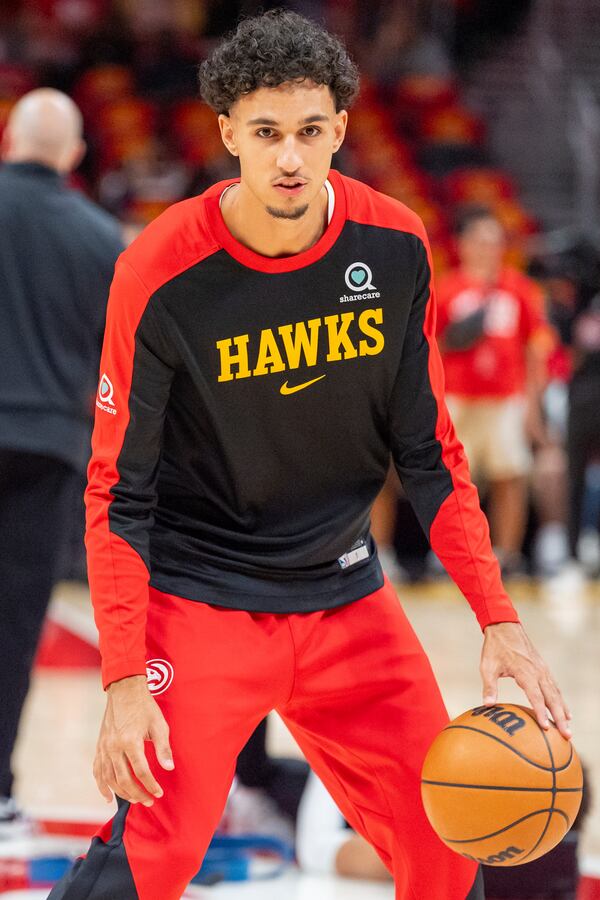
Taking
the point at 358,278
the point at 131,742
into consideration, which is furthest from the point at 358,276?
the point at 131,742

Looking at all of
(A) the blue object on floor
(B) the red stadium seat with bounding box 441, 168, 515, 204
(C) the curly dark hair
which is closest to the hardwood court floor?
(A) the blue object on floor

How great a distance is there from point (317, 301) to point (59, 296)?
1.95m

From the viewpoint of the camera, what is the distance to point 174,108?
1404 cm

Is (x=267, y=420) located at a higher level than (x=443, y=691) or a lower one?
higher

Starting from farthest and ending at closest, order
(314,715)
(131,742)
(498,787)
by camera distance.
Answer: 1. (314,715)
2. (498,787)
3. (131,742)

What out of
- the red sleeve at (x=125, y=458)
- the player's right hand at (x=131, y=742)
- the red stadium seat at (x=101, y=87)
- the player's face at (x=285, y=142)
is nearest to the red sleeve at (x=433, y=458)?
the player's face at (x=285, y=142)

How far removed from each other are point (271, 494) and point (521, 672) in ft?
2.04

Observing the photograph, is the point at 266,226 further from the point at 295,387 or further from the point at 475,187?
the point at 475,187

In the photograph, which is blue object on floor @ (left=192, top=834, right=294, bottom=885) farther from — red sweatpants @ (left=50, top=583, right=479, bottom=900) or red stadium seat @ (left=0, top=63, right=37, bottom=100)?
red stadium seat @ (left=0, top=63, right=37, bottom=100)

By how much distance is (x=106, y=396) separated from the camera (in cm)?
275

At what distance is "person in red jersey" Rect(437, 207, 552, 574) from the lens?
28.3 feet

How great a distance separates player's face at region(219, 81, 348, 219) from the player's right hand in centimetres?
95

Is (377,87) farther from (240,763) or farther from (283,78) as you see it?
(283,78)

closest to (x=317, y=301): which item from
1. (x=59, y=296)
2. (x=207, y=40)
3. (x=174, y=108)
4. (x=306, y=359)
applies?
(x=306, y=359)
